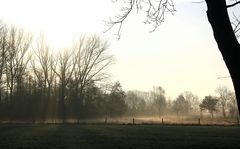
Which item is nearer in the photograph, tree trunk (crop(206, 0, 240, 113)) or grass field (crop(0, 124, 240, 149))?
tree trunk (crop(206, 0, 240, 113))

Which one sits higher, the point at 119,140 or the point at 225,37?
the point at 225,37

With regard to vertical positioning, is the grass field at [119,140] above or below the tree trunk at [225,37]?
below

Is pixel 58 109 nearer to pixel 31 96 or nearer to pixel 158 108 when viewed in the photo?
pixel 31 96

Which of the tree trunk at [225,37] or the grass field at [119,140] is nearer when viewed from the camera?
the tree trunk at [225,37]

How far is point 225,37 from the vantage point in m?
5.63

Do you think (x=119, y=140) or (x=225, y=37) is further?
(x=119, y=140)

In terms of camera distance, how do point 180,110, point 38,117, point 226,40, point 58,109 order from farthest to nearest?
1. point 180,110
2. point 58,109
3. point 38,117
4. point 226,40

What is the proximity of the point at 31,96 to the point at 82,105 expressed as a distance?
9.28m

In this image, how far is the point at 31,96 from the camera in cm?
7638

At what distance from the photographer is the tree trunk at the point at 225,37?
556cm

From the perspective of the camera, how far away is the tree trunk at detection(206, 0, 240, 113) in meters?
5.56

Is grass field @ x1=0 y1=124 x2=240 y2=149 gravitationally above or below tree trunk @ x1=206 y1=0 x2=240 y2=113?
below

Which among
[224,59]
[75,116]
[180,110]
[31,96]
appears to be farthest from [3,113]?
[180,110]

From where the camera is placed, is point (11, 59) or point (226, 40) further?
point (11, 59)
